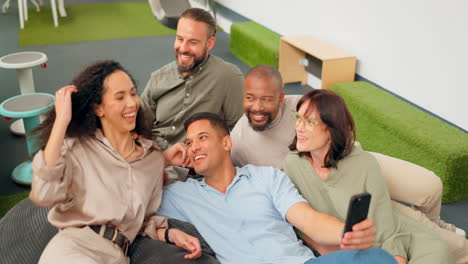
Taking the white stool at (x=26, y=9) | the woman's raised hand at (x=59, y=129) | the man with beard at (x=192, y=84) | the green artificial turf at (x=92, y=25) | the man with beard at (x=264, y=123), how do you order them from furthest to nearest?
the white stool at (x=26, y=9) → the green artificial turf at (x=92, y=25) → the man with beard at (x=192, y=84) → the man with beard at (x=264, y=123) → the woman's raised hand at (x=59, y=129)

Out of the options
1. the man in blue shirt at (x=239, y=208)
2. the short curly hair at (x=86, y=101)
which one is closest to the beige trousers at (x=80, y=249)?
the man in blue shirt at (x=239, y=208)

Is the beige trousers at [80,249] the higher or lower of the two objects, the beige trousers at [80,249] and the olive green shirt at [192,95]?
the lower

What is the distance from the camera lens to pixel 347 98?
4.32 metres

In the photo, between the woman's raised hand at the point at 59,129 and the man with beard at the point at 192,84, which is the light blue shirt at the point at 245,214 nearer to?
the woman's raised hand at the point at 59,129

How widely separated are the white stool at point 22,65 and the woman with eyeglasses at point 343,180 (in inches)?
111

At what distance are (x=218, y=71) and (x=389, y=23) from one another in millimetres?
1936

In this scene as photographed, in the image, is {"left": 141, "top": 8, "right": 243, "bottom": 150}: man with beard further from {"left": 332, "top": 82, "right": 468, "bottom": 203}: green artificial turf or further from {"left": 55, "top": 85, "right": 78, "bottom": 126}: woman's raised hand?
{"left": 332, "top": 82, "right": 468, "bottom": 203}: green artificial turf

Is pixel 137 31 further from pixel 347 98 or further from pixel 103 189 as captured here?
pixel 103 189

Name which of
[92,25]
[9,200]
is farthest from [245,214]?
[92,25]

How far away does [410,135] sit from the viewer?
3572 millimetres

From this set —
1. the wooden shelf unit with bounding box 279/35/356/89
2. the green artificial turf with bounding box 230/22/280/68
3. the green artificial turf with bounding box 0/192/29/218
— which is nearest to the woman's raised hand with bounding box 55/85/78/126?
the green artificial turf with bounding box 0/192/29/218

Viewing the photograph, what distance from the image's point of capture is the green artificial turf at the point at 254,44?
18.9 feet

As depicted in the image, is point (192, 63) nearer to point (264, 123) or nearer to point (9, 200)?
point (264, 123)

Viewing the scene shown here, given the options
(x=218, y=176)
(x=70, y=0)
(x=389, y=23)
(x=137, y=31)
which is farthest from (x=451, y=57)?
(x=70, y=0)
